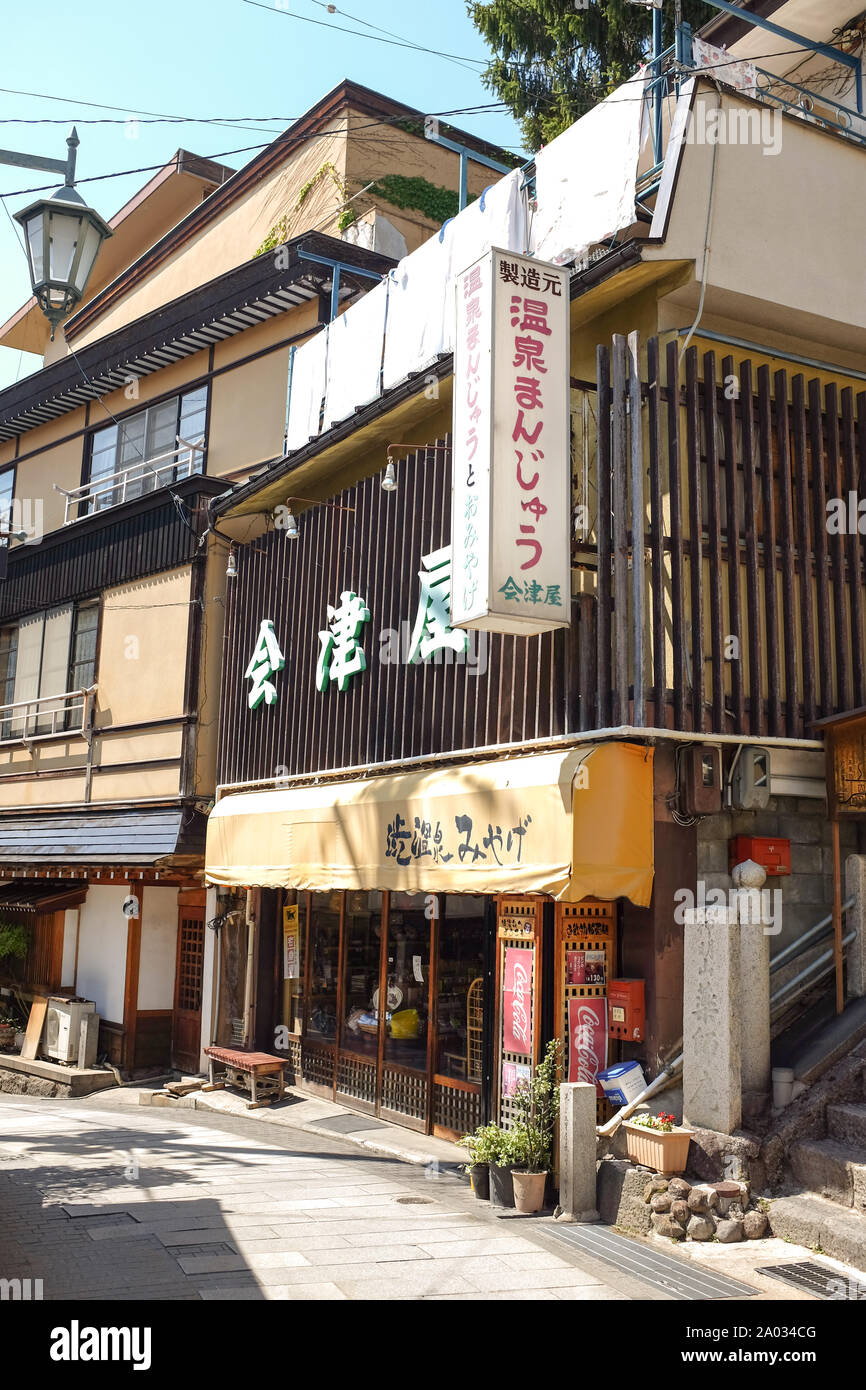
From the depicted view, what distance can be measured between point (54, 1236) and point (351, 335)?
1138 centimetres

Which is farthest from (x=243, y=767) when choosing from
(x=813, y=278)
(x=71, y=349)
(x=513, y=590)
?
(x=71, y=349)

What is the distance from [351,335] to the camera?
50.9 ft

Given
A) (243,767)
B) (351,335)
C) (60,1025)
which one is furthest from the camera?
(60,1025)

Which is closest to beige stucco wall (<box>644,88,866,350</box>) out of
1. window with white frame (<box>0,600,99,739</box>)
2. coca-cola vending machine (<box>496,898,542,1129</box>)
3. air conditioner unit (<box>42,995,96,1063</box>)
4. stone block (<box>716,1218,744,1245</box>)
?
coca-cola vending machine (<box>496,898,542,1129</box>)

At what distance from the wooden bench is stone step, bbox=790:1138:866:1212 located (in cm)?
844

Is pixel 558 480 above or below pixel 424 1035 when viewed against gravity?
above

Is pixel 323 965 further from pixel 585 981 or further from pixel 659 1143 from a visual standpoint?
pixel 659 1143

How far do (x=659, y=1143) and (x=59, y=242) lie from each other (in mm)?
7942

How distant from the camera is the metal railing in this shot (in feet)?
34.6

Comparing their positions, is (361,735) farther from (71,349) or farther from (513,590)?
(71,349)

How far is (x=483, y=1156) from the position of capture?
33.6 feet

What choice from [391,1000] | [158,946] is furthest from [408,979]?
[158,946]

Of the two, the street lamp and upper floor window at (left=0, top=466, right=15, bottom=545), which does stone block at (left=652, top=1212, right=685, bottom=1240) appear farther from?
upper floor window at (left=0, top=466, right=15, bottom=545)

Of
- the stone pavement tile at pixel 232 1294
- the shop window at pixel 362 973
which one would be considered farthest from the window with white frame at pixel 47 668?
the stone pavement tile at pixel 232 1294
